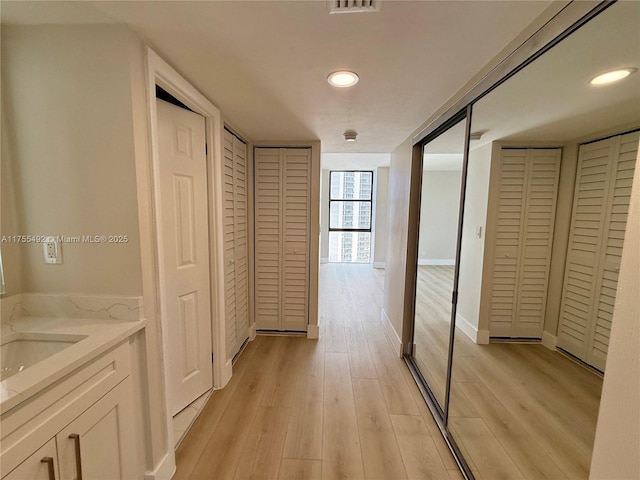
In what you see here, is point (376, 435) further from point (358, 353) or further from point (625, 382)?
point (625, 382)

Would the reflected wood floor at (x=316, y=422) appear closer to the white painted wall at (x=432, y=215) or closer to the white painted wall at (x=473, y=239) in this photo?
the white painted wall at (x=473, y=239)

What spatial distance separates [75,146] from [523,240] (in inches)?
98.2

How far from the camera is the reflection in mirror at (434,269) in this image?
225 cm

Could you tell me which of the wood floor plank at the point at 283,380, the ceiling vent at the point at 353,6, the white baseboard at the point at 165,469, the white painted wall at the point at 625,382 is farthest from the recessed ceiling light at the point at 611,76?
the white baseboard at the point at 165,469

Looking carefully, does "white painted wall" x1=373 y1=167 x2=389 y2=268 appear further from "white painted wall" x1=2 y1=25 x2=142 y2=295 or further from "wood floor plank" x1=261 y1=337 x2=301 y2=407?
"white painted wall" x1=2 y1=25 x2=142 y2=295

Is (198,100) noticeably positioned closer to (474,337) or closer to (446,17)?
(446,17)

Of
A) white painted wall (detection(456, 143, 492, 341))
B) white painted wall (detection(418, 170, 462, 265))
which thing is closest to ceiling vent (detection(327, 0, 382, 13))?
white painted wall (detection(456, 143, 492, 341))

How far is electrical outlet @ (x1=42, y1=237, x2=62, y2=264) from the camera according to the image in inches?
45.6

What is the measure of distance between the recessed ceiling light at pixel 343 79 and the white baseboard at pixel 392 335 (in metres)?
2.40

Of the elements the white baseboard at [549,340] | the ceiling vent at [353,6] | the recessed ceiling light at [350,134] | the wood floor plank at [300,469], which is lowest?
the wood floor plank at [300,469]

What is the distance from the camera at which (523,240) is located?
5.27 ft

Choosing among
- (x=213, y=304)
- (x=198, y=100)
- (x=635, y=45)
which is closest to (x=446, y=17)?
(x=635, y=45)

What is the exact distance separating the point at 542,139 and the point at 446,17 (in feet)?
3.01

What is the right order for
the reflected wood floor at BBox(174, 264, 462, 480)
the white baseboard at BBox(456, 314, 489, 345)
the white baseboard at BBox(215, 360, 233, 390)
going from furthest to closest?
1. the white baseboard at BBox(215, 360, 233, 390)
2. the white baseboard at BBox(456, 314, 489, 345)
3. the reflected wood floor at BBox(174, 264, 462, 480)
